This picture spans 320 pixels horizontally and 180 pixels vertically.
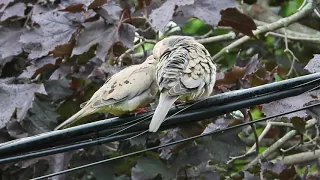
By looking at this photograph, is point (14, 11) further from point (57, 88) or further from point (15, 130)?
point (15, 130)

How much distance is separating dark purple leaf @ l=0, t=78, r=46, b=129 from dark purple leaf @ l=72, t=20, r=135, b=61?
25 cm

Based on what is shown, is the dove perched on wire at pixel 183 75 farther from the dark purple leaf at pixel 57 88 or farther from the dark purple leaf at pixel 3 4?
the dark purple leaf at pixel 3 4

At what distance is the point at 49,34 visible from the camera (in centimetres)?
312

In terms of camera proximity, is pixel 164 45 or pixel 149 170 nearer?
pixel 149 170

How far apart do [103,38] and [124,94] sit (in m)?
0.41

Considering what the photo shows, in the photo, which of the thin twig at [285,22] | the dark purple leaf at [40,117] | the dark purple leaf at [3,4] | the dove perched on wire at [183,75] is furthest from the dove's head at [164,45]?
the dark purple leaf at [3,4]

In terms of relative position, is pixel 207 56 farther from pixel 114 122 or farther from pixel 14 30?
pixel 14 30

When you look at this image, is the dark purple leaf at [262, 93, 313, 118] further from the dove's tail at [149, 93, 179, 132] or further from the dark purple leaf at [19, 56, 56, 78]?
the dark purple leaf at [19, 56, 56, 78]

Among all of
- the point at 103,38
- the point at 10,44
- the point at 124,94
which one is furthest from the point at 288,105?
the point at 10,44

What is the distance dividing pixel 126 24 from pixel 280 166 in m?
0.92

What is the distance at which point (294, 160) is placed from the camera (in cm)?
379

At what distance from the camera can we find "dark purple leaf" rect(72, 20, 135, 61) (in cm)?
299

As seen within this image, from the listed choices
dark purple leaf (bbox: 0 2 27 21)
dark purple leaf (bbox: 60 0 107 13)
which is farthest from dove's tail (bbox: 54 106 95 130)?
dark purple leaf (bbox: 0 2 27 21)

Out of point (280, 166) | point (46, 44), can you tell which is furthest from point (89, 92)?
point (280, 166)
